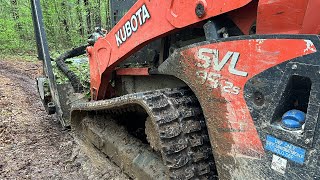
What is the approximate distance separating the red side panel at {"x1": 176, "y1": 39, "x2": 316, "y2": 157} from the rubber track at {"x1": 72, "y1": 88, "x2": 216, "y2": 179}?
0.68 ft

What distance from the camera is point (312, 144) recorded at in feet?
4.68

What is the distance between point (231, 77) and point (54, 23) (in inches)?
623

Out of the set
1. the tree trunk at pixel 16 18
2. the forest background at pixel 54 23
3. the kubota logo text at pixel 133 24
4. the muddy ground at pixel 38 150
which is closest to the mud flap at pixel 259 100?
the kubota logo text at pixel 133 24

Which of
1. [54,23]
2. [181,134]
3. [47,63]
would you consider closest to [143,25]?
[181,134]

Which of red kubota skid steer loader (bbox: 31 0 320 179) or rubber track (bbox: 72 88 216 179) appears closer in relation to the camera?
red kubota skid steer loader (bbox: 31 0 320 179)

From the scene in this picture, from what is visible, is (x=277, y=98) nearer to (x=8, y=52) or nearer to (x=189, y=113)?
(x=189, y=113)

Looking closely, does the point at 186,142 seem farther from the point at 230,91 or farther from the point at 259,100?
the point at 259,100

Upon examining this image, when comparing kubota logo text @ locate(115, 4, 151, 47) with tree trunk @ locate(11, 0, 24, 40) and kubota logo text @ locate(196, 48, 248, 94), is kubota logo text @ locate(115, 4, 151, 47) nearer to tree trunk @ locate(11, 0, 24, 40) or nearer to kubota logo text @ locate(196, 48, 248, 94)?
kubota logo text @ locate(196, 48, 248, 94)

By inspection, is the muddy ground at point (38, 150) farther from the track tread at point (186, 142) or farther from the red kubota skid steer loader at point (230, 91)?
the track tread at point (186, 142)

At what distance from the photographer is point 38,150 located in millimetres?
4172

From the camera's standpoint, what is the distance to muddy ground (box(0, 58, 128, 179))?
11.5 ft

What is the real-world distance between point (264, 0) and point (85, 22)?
16858 mm

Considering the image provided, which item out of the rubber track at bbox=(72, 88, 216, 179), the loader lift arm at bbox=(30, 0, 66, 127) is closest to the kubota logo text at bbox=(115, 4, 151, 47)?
the rubber track at bbox=(72, 88, 216, 179)

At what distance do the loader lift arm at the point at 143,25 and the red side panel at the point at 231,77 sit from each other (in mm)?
230
